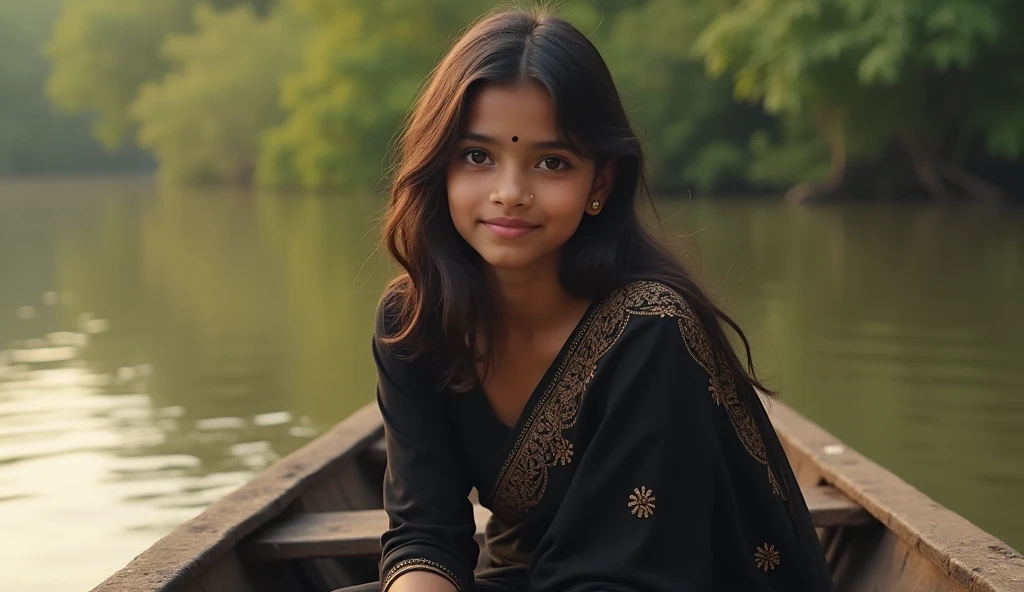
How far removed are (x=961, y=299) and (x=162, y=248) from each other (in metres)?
7.24

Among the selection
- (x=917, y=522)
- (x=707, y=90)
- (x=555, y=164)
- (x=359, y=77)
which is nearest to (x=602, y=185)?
(x=555, y=164)

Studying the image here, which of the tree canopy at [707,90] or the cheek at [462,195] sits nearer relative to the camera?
the cheek at [462,195]

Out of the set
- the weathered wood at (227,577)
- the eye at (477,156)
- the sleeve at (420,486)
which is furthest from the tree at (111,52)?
the eye at (477,156)

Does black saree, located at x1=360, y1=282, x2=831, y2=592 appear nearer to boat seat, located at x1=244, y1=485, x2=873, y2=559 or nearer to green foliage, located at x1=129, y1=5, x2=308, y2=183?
boat seat, located at x1=244, y1=485, x2=873, y2=559

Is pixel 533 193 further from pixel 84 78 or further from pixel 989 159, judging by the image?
pixel 84 78

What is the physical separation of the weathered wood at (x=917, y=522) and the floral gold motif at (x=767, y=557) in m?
0.33

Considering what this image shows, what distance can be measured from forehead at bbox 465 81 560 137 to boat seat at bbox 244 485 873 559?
35.3 inches

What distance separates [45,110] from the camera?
36.6 m

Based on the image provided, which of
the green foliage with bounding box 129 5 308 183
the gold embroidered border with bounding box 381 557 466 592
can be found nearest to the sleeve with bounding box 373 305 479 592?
the gold embroidered border with bounding box 381 557 466 592

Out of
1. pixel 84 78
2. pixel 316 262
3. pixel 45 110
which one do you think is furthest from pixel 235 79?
pixel 316 262

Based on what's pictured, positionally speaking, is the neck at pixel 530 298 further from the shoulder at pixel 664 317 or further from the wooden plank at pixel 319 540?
the wooden plank at pixel 319 540

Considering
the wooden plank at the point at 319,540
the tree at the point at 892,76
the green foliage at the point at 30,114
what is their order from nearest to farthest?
the wooden plank at the point at 319,540
the tree at the point at 892,76
the green foliage at the point at 30,114

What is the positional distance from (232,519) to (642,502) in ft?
2.80

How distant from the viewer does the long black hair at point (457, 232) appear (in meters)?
1.80
